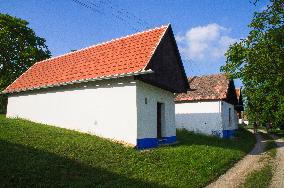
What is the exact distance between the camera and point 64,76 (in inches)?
754

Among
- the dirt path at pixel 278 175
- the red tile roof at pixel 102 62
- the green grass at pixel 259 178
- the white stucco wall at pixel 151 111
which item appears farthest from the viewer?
the red tile roof at pixel 102 62

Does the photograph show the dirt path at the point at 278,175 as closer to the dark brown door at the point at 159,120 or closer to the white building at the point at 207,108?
the dark brown door at the point at 159,120

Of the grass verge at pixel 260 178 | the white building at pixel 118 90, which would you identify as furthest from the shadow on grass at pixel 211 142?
the grass verge at pixel 260 178

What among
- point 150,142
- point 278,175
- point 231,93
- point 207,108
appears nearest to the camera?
point 278,175

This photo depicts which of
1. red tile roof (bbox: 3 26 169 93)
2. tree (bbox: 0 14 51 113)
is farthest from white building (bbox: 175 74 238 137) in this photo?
tree (bbox: 0 14 51 113)

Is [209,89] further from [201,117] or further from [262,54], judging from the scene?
[262,54]

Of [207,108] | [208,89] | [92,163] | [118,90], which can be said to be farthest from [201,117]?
[92,163]

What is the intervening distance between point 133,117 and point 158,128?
12.3ft

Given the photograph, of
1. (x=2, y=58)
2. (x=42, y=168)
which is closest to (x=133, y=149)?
(x=42, y=168)

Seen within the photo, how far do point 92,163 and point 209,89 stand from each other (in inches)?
780

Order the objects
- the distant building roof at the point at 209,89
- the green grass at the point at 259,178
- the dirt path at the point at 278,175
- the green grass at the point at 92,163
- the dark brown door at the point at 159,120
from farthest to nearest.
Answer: the distant building roof at the point at 209,89 → the dark brown door at the point at 159,120 → the dirt path at the point at 278,175 → the green grass at the point at 259,178 → the green grass at the point at 92,163

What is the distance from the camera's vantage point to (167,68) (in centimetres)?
1770

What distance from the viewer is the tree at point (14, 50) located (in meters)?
32.6

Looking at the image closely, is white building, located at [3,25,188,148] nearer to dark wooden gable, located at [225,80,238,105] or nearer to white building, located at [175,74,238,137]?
white building, located at [175,74,238,137]
